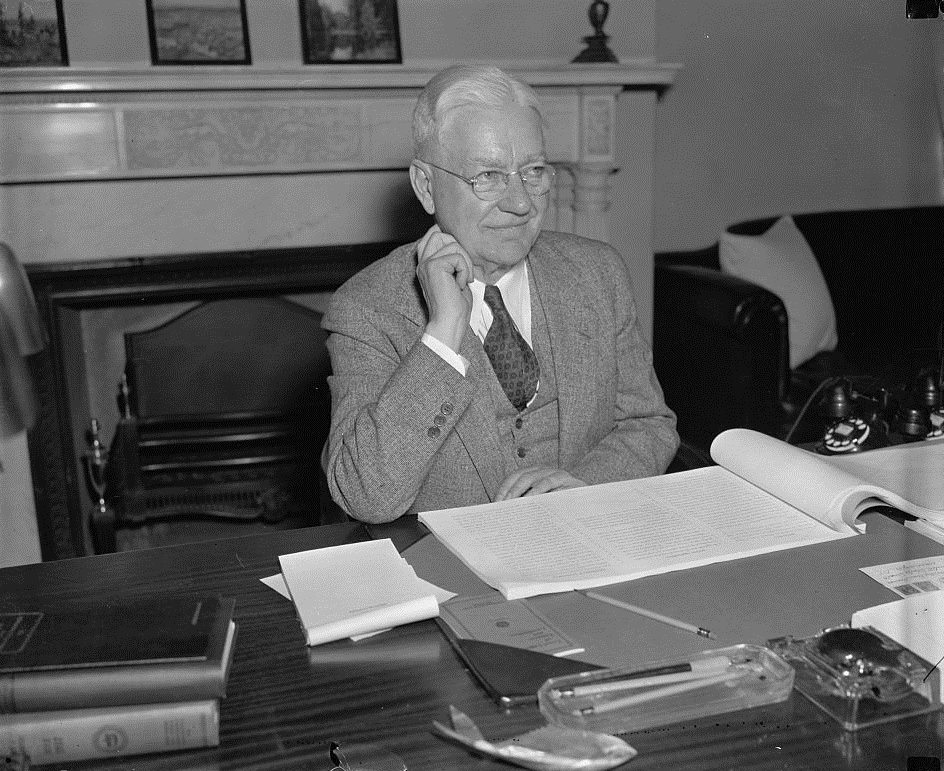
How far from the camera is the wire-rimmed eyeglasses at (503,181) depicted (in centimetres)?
156

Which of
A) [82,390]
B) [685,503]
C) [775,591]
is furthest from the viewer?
[82,390]

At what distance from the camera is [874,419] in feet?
5.10

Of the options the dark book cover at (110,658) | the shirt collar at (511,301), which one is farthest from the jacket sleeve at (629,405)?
the dark book cover at (110,658)

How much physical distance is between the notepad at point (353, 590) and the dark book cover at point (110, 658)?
0.38 ft

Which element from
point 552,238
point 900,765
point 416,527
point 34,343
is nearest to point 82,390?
point 34,343

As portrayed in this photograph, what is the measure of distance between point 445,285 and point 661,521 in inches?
19.6

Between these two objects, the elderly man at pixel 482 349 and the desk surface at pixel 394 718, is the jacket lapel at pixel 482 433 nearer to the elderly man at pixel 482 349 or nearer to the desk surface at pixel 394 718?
the elderly man at pixel 482 349

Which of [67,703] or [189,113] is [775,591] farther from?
[189,113]

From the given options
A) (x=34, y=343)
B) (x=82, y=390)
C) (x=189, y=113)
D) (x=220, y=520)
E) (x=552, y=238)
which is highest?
(x=189, y=113)

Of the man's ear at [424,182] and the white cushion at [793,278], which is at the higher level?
the man's ear at [424,182]

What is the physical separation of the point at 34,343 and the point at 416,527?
6.17ft

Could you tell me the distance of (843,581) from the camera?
3.42ft

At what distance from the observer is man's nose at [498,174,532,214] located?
1560 millimetres

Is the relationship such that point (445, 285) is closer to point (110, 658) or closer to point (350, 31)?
point (110, 658)
